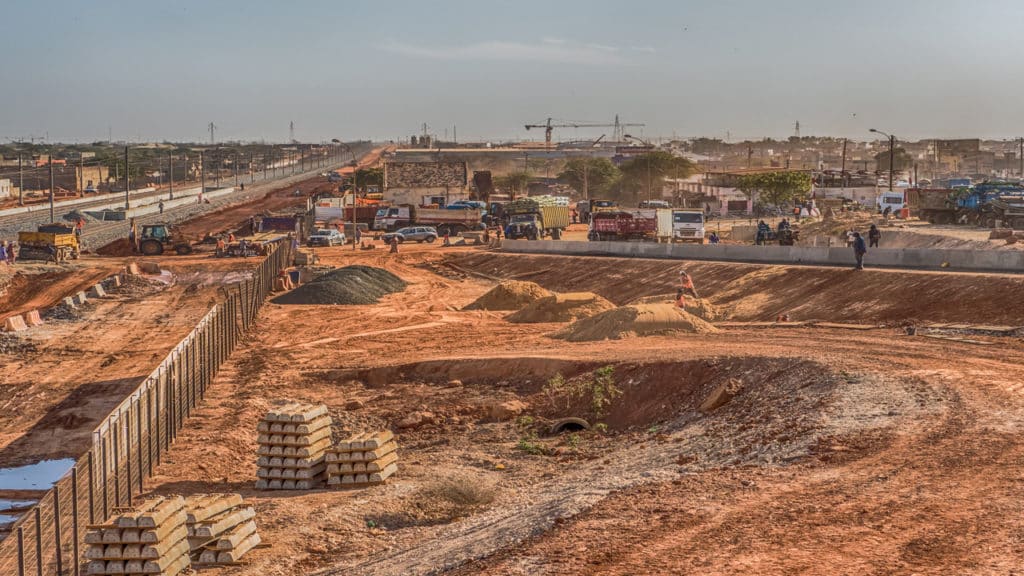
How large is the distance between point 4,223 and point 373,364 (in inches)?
2460

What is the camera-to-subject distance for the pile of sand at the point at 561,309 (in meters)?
41.4

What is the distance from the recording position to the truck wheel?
70438 millimetres

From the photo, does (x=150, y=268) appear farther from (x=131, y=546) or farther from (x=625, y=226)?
(x=131, y=546)

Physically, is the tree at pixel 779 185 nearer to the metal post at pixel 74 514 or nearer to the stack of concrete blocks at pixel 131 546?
the metal post at pixel 74 514

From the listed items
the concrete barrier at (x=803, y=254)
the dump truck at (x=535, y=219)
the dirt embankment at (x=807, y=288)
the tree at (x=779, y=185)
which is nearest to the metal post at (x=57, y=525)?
the dirt embankment at (x=807, y=288)

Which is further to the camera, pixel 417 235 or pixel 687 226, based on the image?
pixel 417 235

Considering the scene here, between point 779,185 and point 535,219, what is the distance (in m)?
29.0

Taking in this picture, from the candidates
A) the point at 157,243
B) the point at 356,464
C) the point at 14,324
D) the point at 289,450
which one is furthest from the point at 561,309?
the point at 157,243

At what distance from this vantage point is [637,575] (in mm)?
13211

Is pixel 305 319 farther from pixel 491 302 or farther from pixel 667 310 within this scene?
pixel 667 310

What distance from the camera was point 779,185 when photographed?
317 ft

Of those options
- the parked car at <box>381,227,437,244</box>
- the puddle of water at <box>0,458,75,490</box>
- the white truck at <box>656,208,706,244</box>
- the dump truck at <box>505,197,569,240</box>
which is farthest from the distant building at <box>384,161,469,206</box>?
the puddle of water at <box>0,458,75,490</box>

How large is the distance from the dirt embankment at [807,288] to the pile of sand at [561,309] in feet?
15.4

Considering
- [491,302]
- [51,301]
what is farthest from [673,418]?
[51,301]
